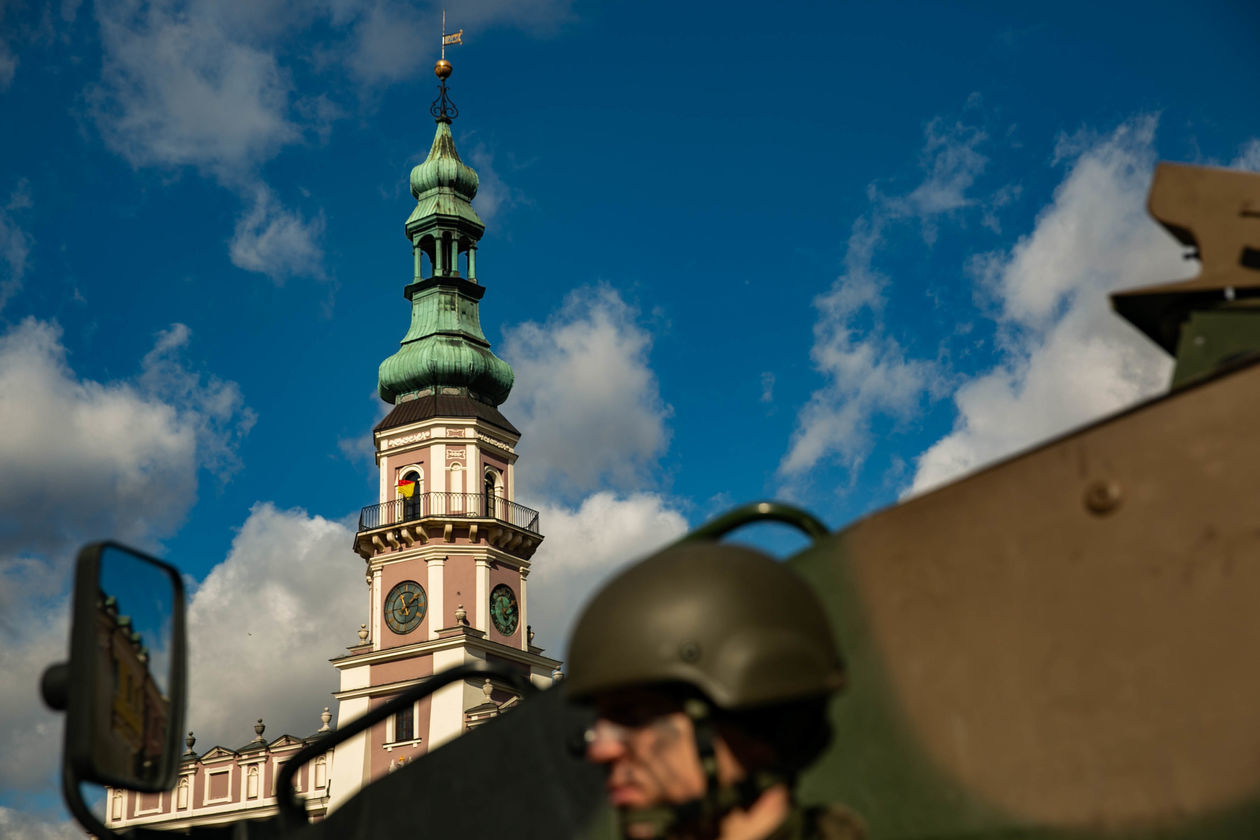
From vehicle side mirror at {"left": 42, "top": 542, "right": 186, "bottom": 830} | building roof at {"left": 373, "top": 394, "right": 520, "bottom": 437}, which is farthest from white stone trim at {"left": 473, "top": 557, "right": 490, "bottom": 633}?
vehicle side mirror at {"left": 42, "top": 542, "right": 186, "bottom": 830}

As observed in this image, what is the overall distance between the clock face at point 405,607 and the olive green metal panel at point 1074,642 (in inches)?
2004

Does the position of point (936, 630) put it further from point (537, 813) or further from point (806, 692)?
point (537, 813)

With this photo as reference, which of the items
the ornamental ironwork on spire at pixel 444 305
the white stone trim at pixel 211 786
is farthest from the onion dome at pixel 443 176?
the white stone trim at pixel 211 786

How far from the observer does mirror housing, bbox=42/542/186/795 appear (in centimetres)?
308

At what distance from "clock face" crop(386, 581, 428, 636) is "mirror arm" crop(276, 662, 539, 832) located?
4911 centimetres

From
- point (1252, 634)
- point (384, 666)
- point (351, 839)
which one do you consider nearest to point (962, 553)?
point (1252, 634)

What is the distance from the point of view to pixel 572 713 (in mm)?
3783

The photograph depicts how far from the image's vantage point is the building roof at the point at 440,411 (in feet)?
183

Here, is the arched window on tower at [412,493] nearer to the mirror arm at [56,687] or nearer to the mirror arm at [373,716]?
the mirror arm at [373,716]

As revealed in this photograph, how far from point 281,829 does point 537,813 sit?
1.03m

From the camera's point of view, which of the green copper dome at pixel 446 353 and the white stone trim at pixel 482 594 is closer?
the white stone trim at pixel 482 594

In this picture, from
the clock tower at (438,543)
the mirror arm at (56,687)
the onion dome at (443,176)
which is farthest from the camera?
the onion dome at (443,176)

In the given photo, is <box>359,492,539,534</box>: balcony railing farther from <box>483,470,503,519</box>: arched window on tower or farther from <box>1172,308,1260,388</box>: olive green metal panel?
<box>1172,308,1260,388</box>: olive green metal panel

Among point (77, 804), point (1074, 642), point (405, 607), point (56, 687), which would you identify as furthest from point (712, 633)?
point (405, 607)
